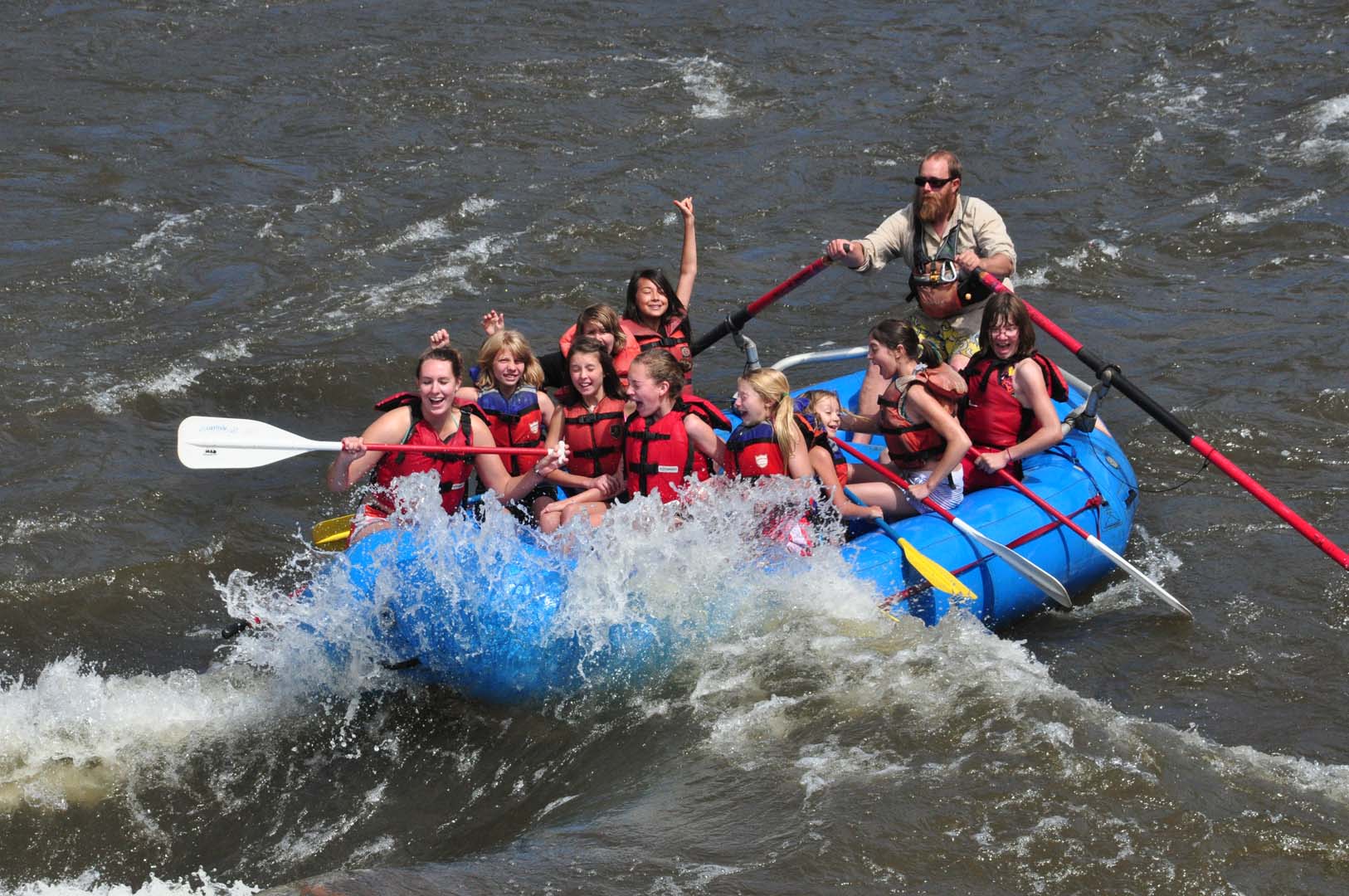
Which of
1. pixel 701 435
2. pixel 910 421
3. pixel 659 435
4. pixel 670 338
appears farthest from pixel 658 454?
pixel 670 338

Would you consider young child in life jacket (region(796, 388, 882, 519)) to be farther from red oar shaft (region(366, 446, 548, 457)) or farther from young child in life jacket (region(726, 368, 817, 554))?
red oar shaft (region(366, 446, 548, 457))

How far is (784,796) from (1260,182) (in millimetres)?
8718

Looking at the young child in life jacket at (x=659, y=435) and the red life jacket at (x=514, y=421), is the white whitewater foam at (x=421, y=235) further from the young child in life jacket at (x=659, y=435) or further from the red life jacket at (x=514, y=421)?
the young child in life jacket at (x=659, y=435)

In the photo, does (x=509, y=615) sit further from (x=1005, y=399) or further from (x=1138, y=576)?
(x=1138, y=576)

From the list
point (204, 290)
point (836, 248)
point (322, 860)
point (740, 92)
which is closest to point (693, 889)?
point (322, 860)

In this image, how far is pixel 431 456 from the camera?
5887mm

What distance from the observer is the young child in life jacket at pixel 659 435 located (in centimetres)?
579

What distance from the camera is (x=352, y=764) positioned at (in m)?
5.54

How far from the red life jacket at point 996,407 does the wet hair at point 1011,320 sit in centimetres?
5

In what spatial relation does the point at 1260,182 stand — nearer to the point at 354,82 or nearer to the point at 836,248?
the point at 836,248

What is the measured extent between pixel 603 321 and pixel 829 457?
3.92 feet

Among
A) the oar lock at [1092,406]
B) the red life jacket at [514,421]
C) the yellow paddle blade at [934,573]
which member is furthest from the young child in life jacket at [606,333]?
the oar lock at [1092,406]

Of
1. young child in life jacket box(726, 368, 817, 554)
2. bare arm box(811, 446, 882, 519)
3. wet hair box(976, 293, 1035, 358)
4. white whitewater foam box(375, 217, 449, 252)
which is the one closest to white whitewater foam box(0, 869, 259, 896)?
young child in life jacket box(726, 368, 817, 554)

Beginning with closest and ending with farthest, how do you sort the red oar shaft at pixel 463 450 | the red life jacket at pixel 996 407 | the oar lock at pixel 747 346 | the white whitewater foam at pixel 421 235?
the red oar shaft at pixel 463 450 < the red life jacket at pixel 996 407 < the oar lock at pixel 747 346 < the white whitewater foam at pixel 421 235
